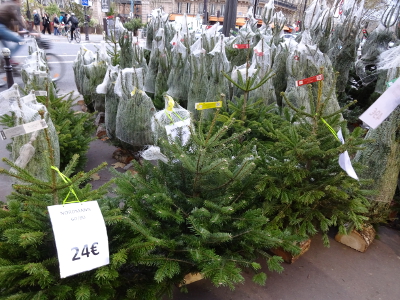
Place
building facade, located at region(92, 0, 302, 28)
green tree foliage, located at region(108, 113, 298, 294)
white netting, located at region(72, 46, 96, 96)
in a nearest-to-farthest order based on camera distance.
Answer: green tree foliage, located at region(108, 113, 298, 294), white netting, located at region(72, 46, 96, 96), building facade, located at region(92, 0, 302, 28)

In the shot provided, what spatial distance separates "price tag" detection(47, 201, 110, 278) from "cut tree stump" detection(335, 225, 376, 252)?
2430mm

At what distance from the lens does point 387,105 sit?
234cm

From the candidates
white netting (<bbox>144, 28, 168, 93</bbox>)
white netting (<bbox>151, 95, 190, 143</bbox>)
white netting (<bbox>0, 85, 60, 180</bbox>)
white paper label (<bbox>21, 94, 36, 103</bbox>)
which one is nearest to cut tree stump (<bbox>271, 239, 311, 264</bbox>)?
white netting (<bbox>151, 95, 190, 143</bbox>)

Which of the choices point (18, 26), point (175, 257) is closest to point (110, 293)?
point (175, 257)

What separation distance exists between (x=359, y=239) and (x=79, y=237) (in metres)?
2.63

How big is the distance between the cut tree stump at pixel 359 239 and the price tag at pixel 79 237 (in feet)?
7.97

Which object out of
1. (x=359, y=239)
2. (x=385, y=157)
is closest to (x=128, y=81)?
(x=385, y=157)

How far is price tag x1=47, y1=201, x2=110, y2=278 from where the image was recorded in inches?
53.2

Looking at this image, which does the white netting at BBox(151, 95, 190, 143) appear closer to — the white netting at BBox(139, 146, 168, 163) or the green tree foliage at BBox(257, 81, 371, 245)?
the white netting at BBox(139, 146, 168, 163)

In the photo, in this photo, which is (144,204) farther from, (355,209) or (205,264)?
(355,209)

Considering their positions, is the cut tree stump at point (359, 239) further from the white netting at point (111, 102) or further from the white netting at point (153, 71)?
the white netting at point (153, 71)

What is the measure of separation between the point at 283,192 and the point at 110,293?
140 cm

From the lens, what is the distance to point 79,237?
4.61 ft

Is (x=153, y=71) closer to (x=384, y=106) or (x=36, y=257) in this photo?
(x=384, y=106)
